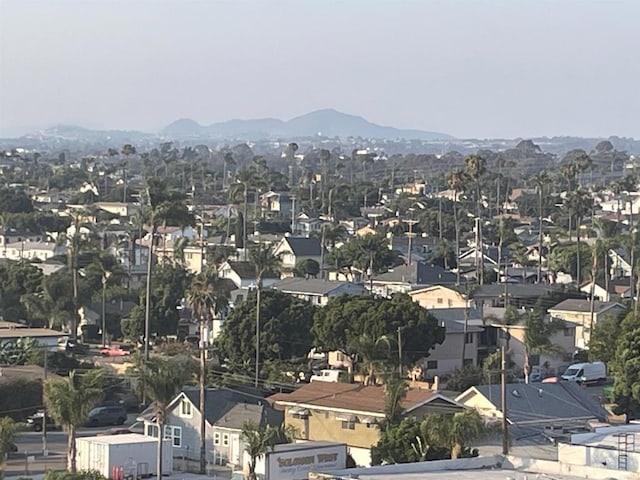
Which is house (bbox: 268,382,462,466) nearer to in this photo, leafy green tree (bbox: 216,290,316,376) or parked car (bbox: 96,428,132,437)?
parked car (bbox: 96,428,132,437)

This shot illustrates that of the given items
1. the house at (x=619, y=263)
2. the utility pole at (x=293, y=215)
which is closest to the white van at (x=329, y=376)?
the house at (x=619, y=263)

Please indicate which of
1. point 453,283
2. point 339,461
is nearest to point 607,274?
point 453,283

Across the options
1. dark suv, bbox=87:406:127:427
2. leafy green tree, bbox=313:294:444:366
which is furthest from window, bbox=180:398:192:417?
leafy green tree, bbox=313:294:444:366

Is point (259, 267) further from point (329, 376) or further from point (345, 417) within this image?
point (345, 417)

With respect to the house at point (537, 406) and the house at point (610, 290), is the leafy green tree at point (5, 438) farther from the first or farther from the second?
the house at point (610, 290)

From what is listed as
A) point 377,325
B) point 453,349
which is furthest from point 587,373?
point 377,325

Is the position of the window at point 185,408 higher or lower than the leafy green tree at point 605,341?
higher
